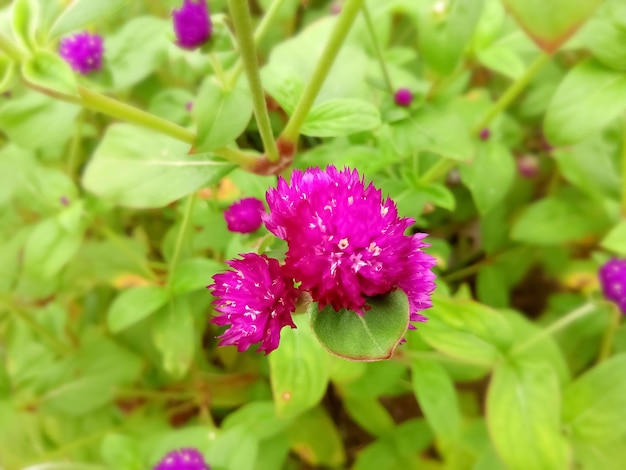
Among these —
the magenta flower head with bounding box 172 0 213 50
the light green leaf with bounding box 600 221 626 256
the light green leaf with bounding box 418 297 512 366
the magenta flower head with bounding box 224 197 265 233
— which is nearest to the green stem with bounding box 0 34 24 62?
the magenta flower head with bounding box 172 0 213 50

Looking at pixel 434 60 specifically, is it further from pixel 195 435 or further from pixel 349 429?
pixel 349 429

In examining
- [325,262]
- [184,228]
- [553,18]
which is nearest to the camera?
[553,18]

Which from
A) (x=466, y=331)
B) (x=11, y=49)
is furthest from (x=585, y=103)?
(x=11, y=49)

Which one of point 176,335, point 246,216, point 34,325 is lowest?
point 34,325

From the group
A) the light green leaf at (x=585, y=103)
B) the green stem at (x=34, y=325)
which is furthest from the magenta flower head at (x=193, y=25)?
the green stem at (x=34, y=325)

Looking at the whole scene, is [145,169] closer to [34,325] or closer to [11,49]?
[11,49]

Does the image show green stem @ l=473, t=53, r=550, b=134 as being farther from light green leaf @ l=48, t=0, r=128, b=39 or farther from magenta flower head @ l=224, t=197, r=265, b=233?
light green leaf @ l=48, t=0, r=128, b=39

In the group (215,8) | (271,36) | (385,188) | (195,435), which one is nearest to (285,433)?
(195,435)

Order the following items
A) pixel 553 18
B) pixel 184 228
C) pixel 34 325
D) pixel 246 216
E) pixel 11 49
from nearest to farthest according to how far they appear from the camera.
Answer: pixel 553 18, pixel 11 49, pixel 246 216, pixel 184 228, pixel 34 325
